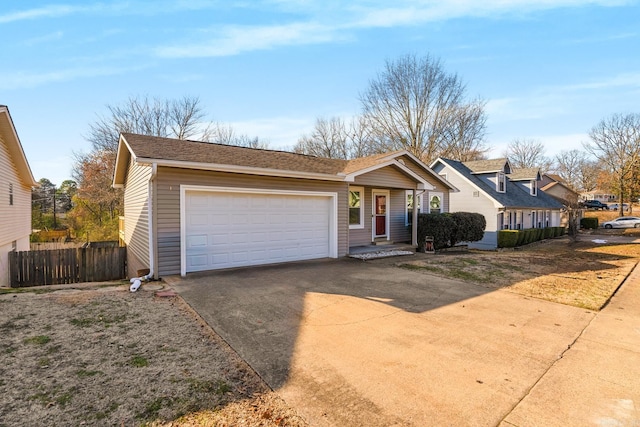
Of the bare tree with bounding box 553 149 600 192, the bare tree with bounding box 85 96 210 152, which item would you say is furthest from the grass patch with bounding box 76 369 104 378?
the bare tree with bounding box 553 149 600 192

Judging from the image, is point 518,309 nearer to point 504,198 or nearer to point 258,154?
point 258,154

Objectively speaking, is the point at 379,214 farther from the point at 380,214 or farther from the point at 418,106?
the point at 418,106

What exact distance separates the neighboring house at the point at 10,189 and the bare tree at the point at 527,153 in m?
53.0

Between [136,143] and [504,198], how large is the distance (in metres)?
21.6

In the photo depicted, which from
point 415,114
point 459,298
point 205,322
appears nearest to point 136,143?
point 205,322

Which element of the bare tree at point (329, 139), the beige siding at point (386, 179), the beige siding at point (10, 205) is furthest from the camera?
the bare tree at point (329, 139)

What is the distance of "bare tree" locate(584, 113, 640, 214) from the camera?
1351 inches

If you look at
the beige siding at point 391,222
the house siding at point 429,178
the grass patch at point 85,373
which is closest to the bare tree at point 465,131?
the house siding at point 429,178

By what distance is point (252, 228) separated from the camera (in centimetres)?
917

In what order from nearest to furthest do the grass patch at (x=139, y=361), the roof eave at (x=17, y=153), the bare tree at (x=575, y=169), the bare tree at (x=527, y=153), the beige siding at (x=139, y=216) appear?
the grass patch at (x=139, y=361) < the beige siding at (x=139, y=216) < the roof eave at (x=17, y=153) < the bare tree at (x=527, y=153) < the bare tree at (x=575, y=169)

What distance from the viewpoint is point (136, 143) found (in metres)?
8.49

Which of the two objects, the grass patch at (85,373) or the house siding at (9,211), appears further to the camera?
the house siding at (9,211)

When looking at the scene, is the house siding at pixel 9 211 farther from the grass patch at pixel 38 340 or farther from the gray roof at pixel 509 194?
the gray roof at pixel 509 194

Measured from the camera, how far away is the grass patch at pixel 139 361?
3434mm
